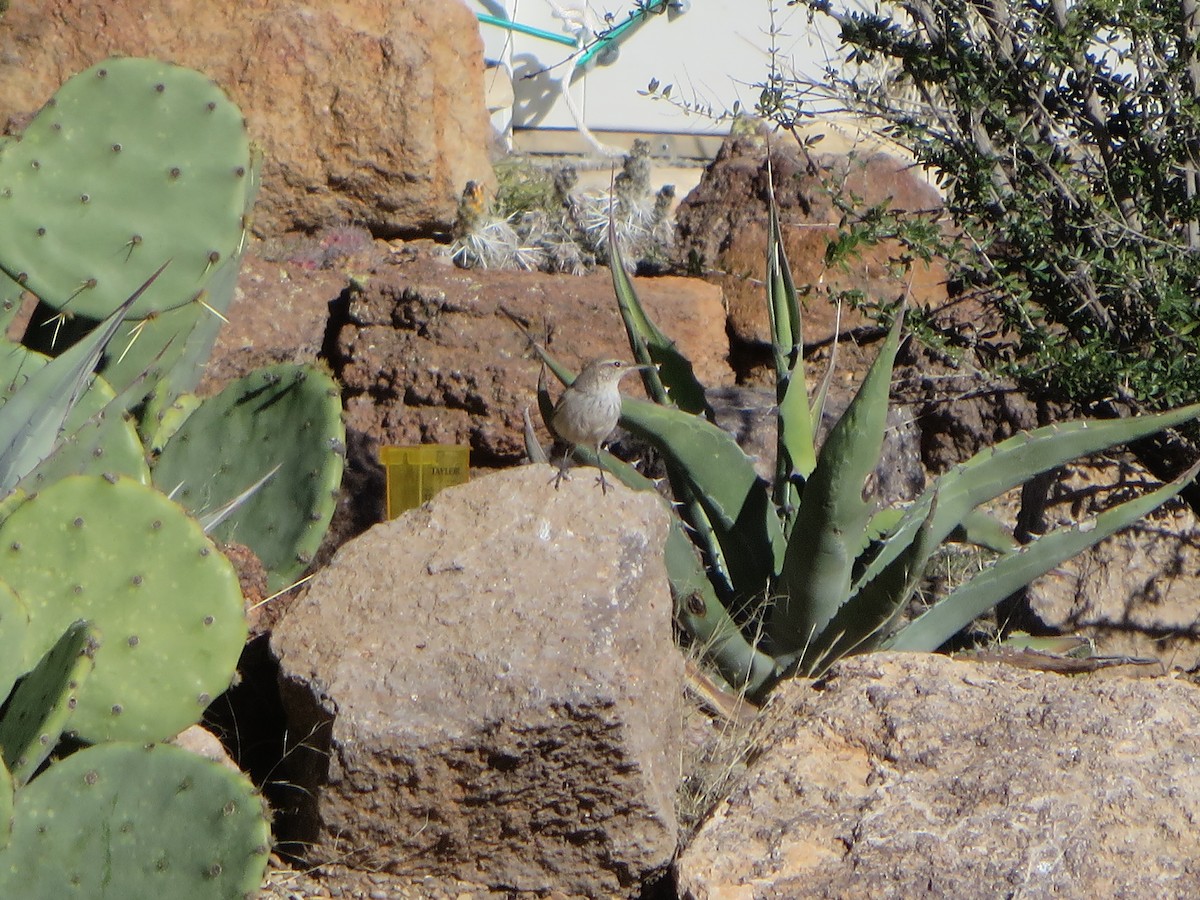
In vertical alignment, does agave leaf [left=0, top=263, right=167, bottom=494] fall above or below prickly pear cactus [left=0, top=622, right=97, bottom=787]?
above

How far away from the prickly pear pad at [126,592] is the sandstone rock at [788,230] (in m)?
3.28

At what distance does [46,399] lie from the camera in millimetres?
3004

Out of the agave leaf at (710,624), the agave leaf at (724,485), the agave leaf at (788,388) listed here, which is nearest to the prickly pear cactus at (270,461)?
the agave leaf at (724,485)

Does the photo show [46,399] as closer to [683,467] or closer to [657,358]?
[683,467]

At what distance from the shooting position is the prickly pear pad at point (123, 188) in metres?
3.63

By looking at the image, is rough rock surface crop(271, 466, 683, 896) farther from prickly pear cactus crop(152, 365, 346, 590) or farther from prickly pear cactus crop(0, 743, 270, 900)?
prickly pear cactus crop(152, 365, 346, 590)

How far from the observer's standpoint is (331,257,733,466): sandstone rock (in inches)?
202

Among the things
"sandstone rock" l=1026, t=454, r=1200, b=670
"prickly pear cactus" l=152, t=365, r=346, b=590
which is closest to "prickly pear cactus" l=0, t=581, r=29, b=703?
"prickly pear cactus" l=152, t=365, r=346, b=590

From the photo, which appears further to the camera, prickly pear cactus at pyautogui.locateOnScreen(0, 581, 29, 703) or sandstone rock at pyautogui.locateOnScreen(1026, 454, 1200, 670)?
sandstone rock at pyautogui.locateOnScreen(1026, 454, 1200, 670)

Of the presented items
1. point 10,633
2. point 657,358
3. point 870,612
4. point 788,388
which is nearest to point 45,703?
point 10,633

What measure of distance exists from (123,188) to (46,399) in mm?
898

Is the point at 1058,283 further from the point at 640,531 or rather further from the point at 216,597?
the point at 216,597

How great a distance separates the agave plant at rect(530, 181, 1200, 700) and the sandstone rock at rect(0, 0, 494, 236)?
3364 millimetres

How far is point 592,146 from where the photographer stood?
10.3m
